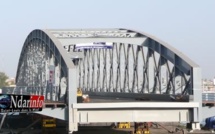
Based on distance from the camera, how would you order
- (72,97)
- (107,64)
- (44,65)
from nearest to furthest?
(72,97), (44,65), (107,64)

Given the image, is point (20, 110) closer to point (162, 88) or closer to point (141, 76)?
point (162, 88)

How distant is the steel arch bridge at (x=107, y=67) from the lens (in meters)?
53.9

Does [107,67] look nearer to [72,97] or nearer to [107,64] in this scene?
[107,64]

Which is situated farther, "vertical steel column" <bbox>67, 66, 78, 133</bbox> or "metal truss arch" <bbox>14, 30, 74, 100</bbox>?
"metal truss arch" <bbox>14, 30, 74, 100</bbox>

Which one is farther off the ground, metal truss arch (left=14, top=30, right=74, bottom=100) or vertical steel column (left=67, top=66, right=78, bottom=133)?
metal truss arch (left=14, top=30, right=74, bottom=100)

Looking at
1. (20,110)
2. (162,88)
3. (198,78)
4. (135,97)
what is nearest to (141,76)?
(135,97)

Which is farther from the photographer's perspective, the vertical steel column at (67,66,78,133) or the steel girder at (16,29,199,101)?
the steel girder at (16,29,199,101)

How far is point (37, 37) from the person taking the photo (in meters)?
76.0

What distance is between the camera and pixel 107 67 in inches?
3531

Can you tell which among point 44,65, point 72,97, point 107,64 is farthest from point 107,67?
point 72,97

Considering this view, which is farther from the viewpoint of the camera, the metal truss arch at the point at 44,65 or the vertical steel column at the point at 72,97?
the metal truss arch at the point at 44,65

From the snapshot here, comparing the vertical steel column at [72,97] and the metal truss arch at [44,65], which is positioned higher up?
the metal truss arch at [44,65]

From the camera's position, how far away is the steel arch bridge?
53938 millimetres

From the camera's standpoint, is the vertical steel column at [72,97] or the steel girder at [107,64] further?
the steel girder at [107,64]
